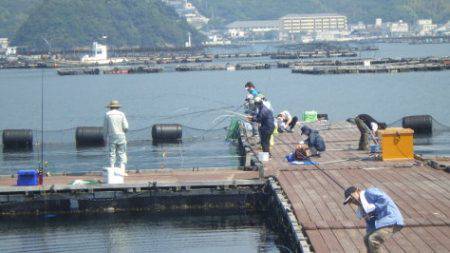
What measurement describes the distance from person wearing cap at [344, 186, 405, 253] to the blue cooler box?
10059 mm

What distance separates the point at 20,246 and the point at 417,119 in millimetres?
18493

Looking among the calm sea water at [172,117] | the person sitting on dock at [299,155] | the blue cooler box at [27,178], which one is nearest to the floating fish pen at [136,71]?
the calm sea water at [172,117]

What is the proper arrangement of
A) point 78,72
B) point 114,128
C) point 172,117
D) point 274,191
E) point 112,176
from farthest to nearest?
point 78,72 < point 172,117 < point 114,128 < point 112,176 < point 274,191

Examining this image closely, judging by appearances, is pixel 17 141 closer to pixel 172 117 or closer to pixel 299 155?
pixel 172 117

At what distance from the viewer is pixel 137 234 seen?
65.8 ft

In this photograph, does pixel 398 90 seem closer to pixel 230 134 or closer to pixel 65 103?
pixel 65 103

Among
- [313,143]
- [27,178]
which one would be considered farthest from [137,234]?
[313,143]

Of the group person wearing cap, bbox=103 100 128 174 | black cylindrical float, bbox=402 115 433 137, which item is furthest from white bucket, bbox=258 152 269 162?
black cylindrical float, bbox=402 115 433 137

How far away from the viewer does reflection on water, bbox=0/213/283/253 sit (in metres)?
19.1

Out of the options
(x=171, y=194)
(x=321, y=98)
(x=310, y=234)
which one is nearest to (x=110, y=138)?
(x=171, y=194)

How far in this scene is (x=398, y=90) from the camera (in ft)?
258

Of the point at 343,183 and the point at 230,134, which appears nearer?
the point at 343,183

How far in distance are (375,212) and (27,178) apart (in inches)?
412

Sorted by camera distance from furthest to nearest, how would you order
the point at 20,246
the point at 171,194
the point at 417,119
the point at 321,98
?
the point at 321,98 → the point at 417,119 → the point at 171,194 → the point at 20,246
